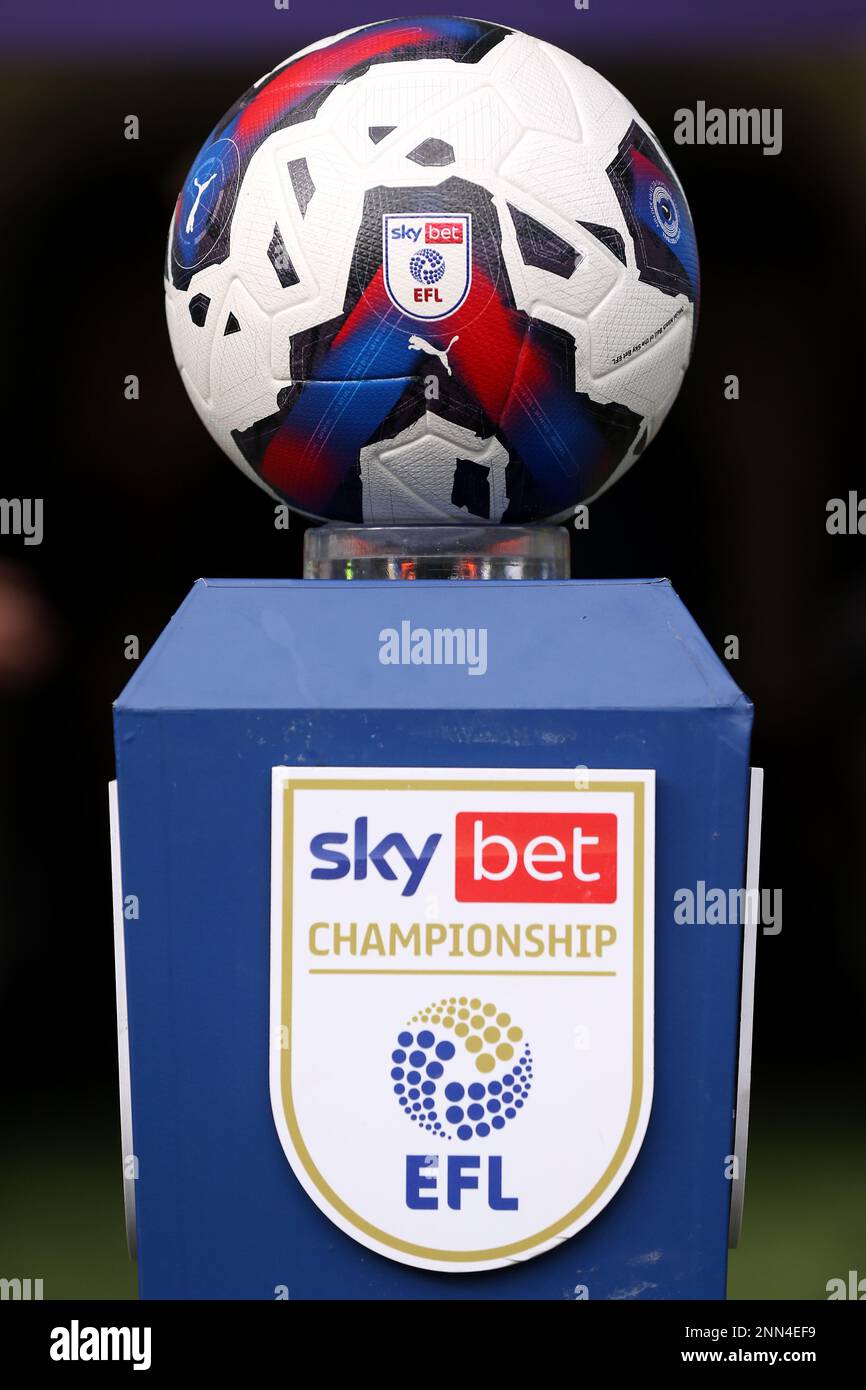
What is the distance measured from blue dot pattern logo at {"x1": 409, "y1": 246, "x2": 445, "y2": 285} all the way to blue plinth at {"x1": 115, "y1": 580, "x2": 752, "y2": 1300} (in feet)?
1.37

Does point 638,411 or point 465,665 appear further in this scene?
point 638,411

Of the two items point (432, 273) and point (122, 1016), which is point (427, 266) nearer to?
point (432, 273)

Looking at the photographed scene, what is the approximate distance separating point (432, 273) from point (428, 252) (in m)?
0.02

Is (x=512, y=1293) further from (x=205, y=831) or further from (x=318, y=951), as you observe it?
(x=205, y=831)

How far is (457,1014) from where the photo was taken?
172cm

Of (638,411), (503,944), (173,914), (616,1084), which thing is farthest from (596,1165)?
(638,411)

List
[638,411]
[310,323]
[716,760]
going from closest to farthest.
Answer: [716,760]
[310,323]
[638,411]

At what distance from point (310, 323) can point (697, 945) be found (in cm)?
82

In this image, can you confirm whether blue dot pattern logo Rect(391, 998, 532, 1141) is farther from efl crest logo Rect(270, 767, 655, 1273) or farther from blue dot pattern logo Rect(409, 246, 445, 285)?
blue dot pattern logo Rect(409, 246, 445, 285)

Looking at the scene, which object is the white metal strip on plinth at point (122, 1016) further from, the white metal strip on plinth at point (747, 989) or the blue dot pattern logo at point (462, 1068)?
the white metal strip on plinth at point (747, 989)

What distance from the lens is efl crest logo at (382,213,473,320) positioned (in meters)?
1.78

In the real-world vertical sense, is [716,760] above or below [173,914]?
above

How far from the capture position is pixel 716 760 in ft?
5.61

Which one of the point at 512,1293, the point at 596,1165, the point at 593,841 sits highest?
the point at 593,841
